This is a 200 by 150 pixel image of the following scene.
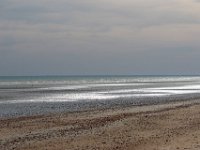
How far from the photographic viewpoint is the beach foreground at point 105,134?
17.5 meters

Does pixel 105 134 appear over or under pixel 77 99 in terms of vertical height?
over

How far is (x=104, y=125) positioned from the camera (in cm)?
2416

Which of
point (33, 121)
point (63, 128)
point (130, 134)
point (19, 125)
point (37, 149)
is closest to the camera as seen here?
point (37, 149)

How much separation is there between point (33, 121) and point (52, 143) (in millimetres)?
10013

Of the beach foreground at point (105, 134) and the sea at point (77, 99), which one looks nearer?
the beach foreground at point (105, 134)

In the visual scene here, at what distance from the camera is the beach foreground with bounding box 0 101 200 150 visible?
57.6ft

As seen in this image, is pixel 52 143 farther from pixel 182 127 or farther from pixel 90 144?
pixel 182 127

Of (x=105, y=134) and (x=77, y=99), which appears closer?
(x=105, y=134)

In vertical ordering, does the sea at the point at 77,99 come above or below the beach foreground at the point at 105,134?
below

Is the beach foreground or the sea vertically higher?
the beach foreground

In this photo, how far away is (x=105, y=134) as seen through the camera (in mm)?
20562

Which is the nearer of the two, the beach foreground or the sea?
the beach foreground

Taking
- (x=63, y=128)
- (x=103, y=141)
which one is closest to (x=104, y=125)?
(x=63, y=128)

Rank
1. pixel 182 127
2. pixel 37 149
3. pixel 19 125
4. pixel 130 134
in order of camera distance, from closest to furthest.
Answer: pixel 37 149, pixel 130 134, pixel 182 127, pixel 19 125
